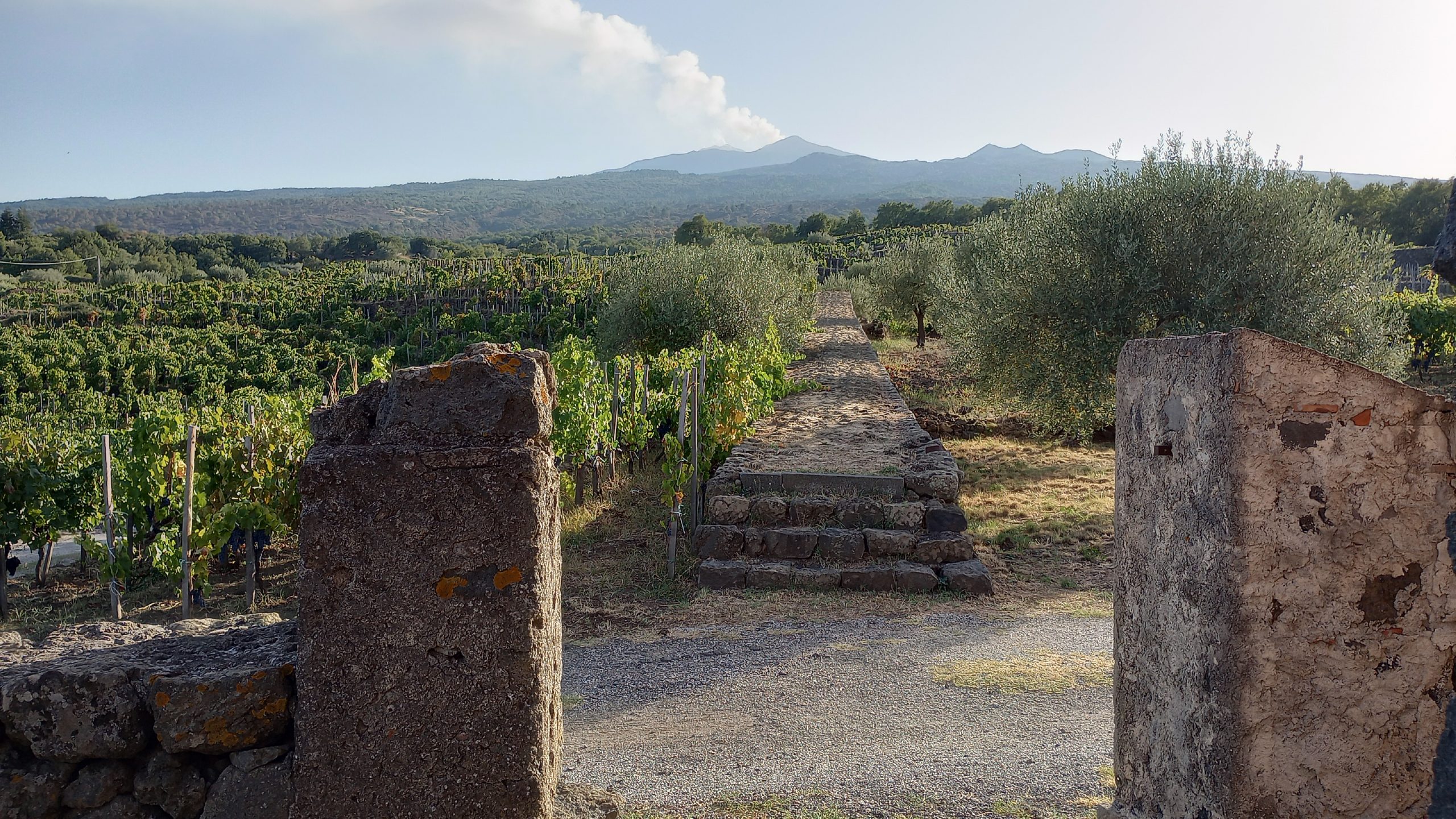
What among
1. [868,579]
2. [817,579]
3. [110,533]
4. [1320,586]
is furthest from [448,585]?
[110,533]

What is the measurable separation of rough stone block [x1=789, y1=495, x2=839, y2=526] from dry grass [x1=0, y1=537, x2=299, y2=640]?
16.2ft

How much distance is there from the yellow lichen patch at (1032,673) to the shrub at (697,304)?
16.1 m

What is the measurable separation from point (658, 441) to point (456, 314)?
30.7 metres

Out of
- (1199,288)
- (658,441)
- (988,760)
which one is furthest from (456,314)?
(988,760)

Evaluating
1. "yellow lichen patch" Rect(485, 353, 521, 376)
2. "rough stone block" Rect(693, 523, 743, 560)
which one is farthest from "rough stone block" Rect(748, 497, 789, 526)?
"yellow lichen patch" Rect(485, 353, 521, 376)

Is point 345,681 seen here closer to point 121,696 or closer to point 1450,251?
point 121,696

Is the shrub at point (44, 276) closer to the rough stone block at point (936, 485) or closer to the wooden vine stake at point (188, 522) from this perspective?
the wooden vine stake at point (188, 522)

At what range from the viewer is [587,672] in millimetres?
6539

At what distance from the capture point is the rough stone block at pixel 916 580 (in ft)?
27.0

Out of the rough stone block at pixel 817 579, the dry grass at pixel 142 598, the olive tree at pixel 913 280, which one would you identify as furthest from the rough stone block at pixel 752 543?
the olive tree at pixel 913 280

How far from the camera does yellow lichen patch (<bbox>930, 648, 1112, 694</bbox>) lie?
234 inches

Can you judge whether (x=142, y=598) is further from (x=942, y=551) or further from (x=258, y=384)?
(x=258, y=384)

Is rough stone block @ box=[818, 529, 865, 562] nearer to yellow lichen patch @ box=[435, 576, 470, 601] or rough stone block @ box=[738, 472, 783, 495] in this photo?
rough stone block @ box=[738, 472, 783, 495]

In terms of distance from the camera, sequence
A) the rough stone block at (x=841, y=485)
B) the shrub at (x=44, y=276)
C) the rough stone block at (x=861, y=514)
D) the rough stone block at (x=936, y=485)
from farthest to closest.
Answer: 1. the shrub at (x=44, y=276)
2. the rough stone block at (x=841, y=485)
3. the rough stone block at (x=936, y=485)
4. the rough stone block at (x=861, y=514)
